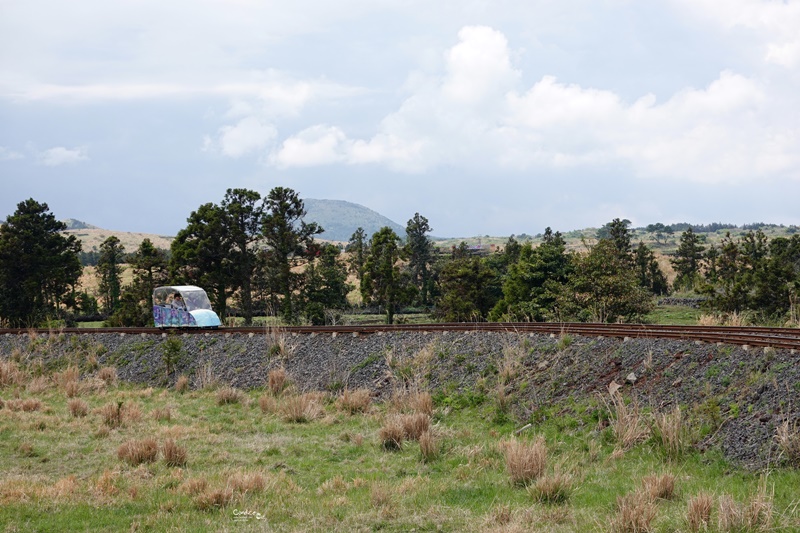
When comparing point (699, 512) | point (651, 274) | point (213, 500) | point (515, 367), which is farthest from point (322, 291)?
point (699, 512)

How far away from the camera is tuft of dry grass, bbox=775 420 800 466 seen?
356 inches

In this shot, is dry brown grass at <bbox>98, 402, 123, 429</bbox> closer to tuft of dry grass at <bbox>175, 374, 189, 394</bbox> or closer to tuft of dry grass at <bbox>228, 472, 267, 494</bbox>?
tuft of dry grass at <bbox>175, 374, 189, 394</bbox>

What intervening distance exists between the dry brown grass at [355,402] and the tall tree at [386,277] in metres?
38.0

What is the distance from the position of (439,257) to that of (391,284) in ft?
93.8

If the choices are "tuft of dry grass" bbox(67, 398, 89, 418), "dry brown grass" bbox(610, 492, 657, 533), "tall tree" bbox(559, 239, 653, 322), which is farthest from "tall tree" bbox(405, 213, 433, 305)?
"dry brown grass" bbox(610, 492, 657, 533)

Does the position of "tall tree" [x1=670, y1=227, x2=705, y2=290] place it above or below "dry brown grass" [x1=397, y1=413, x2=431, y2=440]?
above

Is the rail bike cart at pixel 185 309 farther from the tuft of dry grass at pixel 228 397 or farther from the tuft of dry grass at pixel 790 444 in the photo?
the tuft of dry grass at pixel 790 444

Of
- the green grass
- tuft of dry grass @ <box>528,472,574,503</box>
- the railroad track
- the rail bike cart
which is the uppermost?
the rail bike cart

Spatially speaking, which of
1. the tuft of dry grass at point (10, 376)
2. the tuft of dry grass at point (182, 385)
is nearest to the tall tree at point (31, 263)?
the tuft of dry grass at point (10, 376)

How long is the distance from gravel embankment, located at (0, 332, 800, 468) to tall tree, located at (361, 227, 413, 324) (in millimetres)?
29971

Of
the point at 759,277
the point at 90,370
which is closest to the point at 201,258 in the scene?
the point at 90,370

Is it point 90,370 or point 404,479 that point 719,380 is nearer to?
point 404,479

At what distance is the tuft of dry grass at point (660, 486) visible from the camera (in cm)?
855

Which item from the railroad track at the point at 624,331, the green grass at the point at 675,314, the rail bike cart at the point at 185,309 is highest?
the rail bike cart at the point at 185,309
